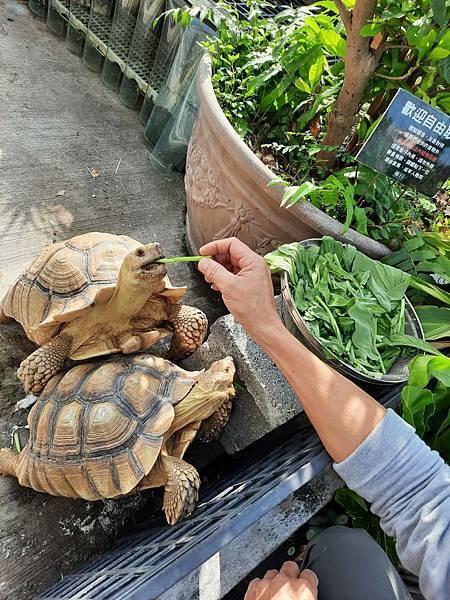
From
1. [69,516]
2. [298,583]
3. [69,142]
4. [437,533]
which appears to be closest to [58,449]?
[69,516]

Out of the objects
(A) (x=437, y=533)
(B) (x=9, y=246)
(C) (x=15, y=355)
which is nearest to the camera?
(A) (x=437, y=533)

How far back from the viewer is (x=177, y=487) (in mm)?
1435

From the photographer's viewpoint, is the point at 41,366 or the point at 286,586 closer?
the point at 286,586

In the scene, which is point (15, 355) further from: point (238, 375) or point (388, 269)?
point (388, 269)

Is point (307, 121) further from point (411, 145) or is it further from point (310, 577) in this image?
point (310, 577)

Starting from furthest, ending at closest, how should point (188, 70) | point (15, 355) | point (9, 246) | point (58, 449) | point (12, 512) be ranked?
point (188, 70) < point (9, 246) < point (15, 355) < point (12, 512) < point (58, 449)

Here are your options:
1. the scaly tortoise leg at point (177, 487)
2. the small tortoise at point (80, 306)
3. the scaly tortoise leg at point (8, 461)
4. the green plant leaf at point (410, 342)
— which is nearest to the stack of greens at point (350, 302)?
the green plant leaf at point (410, 342)

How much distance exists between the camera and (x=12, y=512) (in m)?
1.59

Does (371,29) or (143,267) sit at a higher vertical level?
(371,29)

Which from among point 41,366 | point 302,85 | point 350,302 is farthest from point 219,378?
point 302,85

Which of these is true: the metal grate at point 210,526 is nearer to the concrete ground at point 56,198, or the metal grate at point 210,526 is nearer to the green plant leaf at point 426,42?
the concrete ground at point 56,198

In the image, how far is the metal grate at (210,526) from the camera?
1.00 m

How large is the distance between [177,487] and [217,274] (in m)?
0.62

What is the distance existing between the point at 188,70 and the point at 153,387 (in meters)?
1.86
